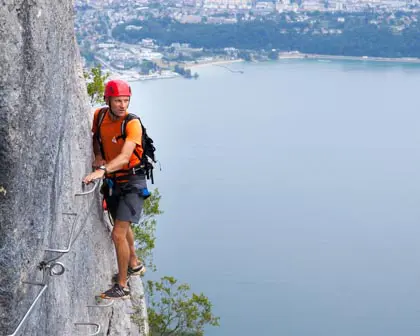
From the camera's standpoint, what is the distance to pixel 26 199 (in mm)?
1910

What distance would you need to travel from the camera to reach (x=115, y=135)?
128 inches

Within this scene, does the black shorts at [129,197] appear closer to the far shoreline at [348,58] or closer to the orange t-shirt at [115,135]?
the orange t-shirt at [115,135]

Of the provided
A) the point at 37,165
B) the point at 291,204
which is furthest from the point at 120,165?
the point at 291,204

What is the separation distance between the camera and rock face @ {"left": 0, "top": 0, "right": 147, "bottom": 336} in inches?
68.8

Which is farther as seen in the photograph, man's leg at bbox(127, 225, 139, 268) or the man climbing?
man's leg at bbox(127, 225, 139, 268)

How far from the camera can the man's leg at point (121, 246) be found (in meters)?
3.46

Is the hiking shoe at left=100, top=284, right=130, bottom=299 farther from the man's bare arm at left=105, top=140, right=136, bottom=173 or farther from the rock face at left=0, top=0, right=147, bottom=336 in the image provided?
the man's bare arm at left=105, top=140, right=136, bottom=173

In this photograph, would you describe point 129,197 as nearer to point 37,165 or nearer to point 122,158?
point 122,158

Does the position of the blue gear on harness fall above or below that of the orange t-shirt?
below

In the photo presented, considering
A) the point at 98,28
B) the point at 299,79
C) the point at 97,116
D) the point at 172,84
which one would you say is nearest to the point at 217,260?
the point at 97,116

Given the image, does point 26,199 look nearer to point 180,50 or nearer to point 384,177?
point 384,177

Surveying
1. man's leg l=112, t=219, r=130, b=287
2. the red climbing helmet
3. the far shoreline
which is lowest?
the far shoreline

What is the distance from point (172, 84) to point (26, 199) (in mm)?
55782

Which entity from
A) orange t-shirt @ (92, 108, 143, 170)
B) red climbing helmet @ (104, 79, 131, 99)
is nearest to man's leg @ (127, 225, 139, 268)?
orange t-shirt @ (92, 108, 143, 170)
